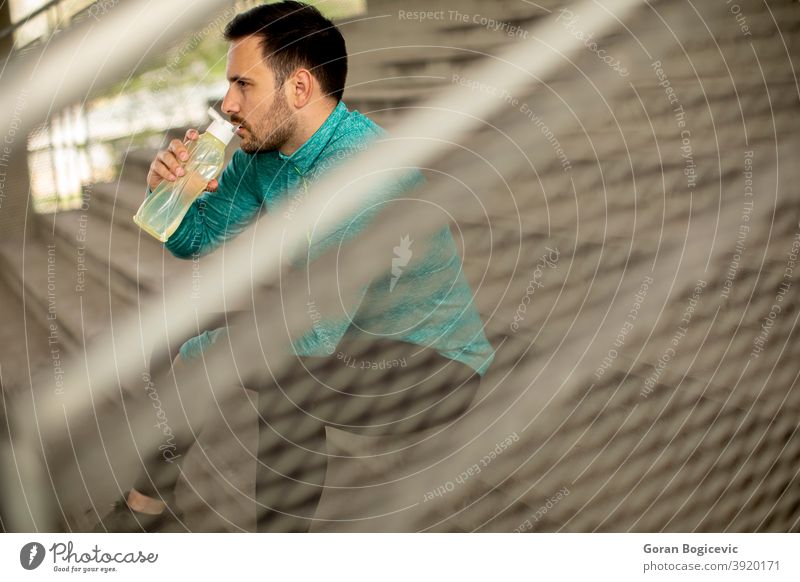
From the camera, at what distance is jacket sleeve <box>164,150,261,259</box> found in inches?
25.6

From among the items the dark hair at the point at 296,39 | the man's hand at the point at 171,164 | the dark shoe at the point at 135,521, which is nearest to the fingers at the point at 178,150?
the man's hand at the point at 171,164

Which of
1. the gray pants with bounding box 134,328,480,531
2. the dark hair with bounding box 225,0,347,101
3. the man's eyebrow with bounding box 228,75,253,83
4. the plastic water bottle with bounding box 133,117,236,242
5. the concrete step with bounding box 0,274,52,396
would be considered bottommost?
the gray pants with bounding box 134,328,480,531

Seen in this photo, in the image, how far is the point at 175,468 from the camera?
0.70 meters

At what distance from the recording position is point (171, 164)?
653 millimetres

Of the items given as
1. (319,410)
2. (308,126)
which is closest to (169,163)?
(308,126)

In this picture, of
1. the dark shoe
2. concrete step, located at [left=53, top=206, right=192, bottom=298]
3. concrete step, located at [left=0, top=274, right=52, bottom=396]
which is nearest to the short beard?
concrete step, located at [left=53, top=206, right=192, bottom=298]

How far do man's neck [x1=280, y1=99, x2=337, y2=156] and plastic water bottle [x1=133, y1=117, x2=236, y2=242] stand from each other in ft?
0.16

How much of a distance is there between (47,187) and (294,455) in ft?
1.11

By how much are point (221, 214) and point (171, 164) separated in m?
0.06

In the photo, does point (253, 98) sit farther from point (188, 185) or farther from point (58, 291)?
point (58, 291)

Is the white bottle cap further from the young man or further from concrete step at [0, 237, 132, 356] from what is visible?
concrete step at [0, 237, 132, 356]

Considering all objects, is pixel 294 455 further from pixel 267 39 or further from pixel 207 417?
pixel 267 39

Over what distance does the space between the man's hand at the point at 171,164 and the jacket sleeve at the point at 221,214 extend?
1 cm
